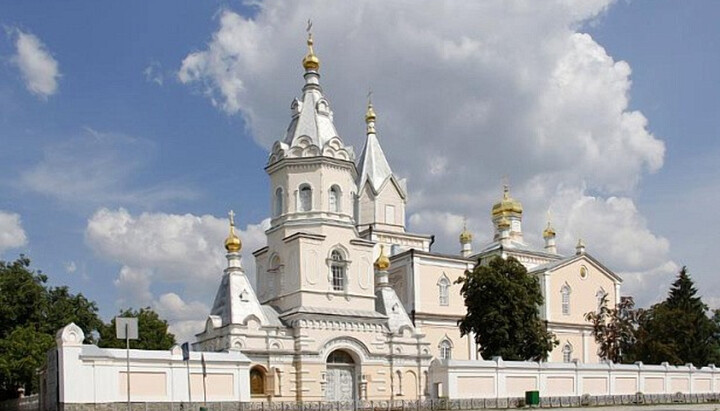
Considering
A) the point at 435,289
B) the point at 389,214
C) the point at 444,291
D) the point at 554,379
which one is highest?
the point at 389,214

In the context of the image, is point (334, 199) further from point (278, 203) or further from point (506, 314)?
point (506, 314)

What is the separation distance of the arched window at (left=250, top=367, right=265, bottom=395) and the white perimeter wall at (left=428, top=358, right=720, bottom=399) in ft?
24.7

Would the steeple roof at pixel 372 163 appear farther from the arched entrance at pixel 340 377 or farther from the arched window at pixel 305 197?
the arched entrance at pixel 340 377

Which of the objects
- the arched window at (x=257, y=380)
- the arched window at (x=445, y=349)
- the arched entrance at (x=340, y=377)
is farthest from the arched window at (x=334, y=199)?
the arched window at (x=445, y=349)

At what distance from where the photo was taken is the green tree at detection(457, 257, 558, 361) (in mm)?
40500

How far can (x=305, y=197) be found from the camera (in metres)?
40.6

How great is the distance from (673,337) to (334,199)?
22594 millimetres

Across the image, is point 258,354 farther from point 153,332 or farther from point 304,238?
point 153,332

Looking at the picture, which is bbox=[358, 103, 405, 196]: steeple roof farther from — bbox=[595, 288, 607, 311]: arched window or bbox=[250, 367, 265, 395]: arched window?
bbox=[250, 367, 265, 395]: arched window

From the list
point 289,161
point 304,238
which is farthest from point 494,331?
point 289,161

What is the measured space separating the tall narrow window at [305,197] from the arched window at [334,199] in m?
0.93

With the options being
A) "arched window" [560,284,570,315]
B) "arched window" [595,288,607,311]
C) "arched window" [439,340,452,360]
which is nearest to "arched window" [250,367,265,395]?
"arched window" [439,340,452,360]

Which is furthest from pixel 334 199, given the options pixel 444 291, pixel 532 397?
pixel 444 291

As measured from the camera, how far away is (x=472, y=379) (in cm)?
3728
